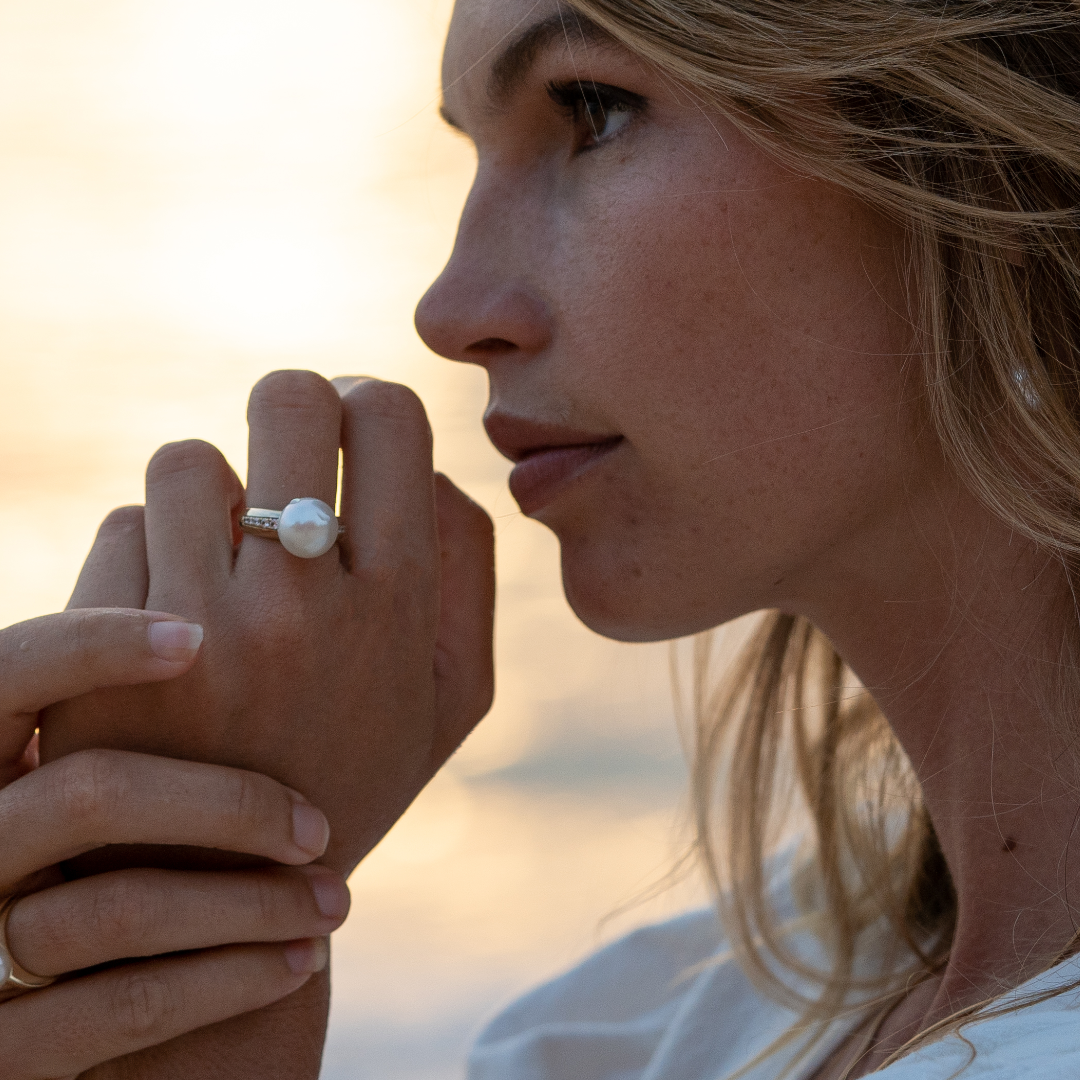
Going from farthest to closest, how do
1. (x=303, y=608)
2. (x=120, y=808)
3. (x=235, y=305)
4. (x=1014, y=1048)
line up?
(x=235, y=305) → (x=303, y=608) → (x=120, y=808) → (x=1014, y=1048)

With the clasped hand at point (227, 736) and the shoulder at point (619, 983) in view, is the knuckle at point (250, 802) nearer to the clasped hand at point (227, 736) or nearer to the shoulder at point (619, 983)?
the clasped hand at point (227, 736)

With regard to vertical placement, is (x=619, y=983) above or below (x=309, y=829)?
below

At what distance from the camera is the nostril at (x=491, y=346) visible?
1244 mm

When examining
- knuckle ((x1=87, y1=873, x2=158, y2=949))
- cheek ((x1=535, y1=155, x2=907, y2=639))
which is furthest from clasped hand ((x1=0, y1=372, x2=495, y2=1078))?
cheek ((x1=535, y1=155, x2=907, y2=639))

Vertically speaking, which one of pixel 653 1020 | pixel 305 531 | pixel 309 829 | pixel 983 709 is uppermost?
pixel 305 531

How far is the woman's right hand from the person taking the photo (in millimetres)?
1013

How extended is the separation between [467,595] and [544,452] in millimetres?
228

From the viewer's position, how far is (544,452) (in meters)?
1.26

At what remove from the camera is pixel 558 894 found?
286 centimetres

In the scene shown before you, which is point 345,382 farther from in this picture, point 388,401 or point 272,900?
point 272,900

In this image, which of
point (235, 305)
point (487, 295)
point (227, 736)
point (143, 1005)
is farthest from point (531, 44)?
point (235, 305)

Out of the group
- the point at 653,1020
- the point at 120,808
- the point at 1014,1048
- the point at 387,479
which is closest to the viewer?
the point at 1014,1048

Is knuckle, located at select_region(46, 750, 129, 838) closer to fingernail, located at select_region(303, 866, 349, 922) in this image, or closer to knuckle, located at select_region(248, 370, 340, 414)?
fingernail, located at select_region(303, 866, 349, 922)

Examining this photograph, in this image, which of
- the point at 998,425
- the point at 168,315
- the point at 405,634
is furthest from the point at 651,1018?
the point at 168,315
